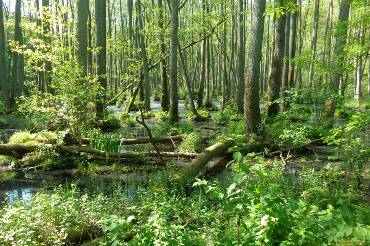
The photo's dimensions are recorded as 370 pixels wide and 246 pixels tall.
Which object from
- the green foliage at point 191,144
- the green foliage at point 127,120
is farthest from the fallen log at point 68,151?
the green foliage at point 127,120

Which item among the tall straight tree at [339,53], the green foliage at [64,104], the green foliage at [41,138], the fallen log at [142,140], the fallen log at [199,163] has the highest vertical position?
the tall straight tree at [339,53]

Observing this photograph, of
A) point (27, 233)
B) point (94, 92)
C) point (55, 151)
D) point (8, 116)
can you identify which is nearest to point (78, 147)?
point (55, 151)

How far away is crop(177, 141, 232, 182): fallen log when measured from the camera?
7.95 meters

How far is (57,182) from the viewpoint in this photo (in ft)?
29.4

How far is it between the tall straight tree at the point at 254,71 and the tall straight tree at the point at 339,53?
6.91 feet

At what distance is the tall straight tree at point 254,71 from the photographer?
435 inches

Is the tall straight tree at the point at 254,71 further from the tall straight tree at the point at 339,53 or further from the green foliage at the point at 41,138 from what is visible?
the green foliage at the point at 41,138

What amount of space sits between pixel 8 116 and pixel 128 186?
13.5 meters

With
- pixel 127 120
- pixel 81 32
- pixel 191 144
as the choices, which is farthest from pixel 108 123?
pixel 191 144

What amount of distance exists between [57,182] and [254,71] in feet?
20.7

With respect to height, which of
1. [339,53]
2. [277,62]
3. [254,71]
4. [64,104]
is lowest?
[64,104]

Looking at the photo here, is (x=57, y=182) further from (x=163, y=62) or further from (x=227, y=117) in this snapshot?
(x=163, y=62)

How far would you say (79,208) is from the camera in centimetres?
595

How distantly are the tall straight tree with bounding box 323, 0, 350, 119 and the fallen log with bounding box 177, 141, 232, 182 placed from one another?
3164 mm
